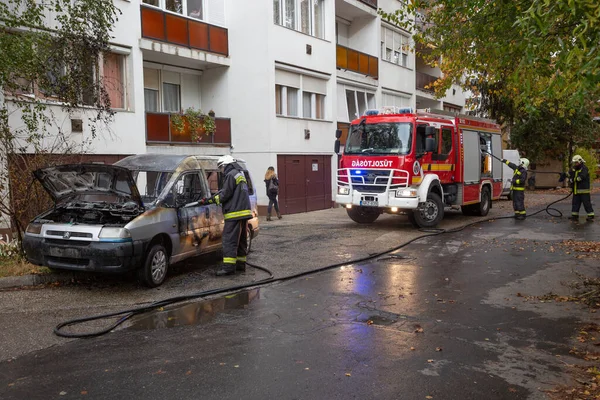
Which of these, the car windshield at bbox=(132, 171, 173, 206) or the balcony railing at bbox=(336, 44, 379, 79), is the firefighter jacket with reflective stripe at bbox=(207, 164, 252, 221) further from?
the balcony railing at bbox=(336, 44, 379, 79)

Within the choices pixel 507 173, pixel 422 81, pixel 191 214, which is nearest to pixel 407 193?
pixel 191 214

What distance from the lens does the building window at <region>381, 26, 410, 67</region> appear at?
1029 inches

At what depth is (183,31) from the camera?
16.6 metres

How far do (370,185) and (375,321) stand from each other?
26.6 ft

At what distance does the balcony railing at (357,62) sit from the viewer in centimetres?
2222

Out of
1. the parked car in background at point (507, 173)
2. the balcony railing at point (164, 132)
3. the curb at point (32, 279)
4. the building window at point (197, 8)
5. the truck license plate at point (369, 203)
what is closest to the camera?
the curb at point (32, 279)

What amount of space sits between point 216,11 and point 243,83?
263 cm

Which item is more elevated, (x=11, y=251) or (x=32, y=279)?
(x=11, y=251)

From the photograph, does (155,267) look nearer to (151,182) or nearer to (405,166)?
(151,182)

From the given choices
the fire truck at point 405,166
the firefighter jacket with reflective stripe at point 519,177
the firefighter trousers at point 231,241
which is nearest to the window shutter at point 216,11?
the fire truck at point 405,166

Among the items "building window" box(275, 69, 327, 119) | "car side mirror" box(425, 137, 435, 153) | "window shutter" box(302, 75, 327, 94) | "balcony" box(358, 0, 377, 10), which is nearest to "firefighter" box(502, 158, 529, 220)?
"car side mirror" box(425, 137, 435, 153)

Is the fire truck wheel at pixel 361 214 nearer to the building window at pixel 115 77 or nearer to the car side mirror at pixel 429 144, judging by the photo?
the car side mirror at pixel 429 144

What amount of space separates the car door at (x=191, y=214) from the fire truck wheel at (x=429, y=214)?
713 cm

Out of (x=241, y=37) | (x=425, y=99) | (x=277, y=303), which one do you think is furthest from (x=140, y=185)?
(x=425, y=99)
